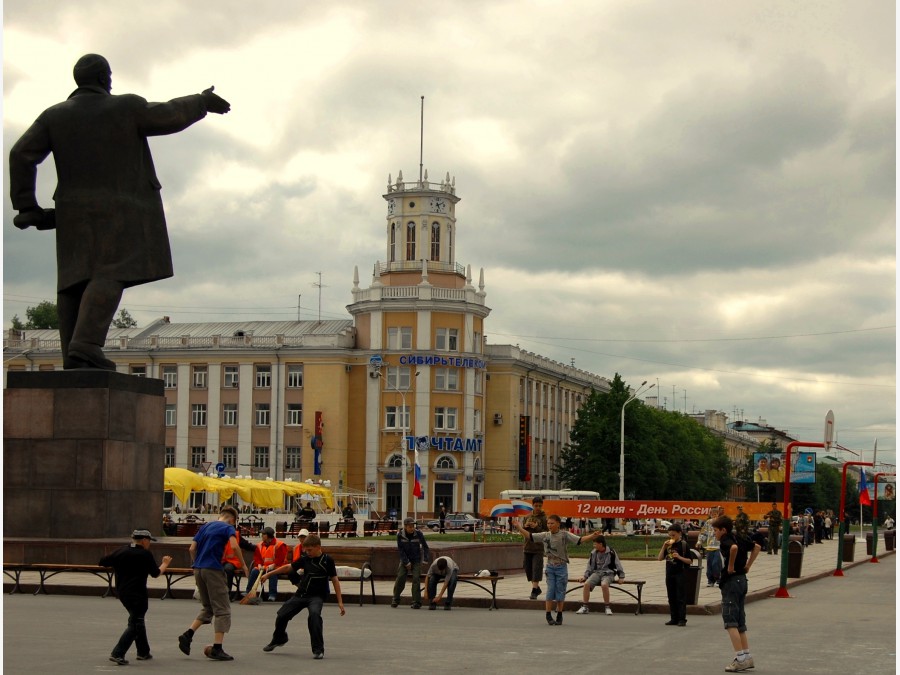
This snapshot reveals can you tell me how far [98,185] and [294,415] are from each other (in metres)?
69.1

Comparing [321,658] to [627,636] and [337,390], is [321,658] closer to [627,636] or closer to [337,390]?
[627,636]

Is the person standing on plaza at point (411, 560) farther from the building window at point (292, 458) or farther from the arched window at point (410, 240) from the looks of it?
the arched window at point (410, 240)

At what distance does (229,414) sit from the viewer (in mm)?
92375

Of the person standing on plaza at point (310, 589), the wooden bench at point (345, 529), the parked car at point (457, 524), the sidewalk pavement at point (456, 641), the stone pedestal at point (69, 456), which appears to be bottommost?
the parked car at point (457, 524)

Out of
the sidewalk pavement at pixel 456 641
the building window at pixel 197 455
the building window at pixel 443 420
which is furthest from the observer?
the building window at pixel 197 455

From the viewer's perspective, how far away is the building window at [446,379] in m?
89.4

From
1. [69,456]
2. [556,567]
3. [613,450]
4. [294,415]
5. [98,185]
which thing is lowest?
[556,567]

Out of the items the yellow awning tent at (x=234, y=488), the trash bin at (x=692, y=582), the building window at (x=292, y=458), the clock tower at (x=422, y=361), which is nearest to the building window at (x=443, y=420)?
the clock tower at (x=422, y=361)

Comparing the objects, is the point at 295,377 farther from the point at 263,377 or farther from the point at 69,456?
the point at 69,456

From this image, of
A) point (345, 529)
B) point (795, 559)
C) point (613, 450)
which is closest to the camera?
point (795, 559)

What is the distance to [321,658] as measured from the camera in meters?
14.2

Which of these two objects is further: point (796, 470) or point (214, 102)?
point (796, 470)

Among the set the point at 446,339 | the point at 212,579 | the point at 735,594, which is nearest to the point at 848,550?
the point at 735,594

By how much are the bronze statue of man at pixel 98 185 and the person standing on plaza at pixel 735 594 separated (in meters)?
12.0
